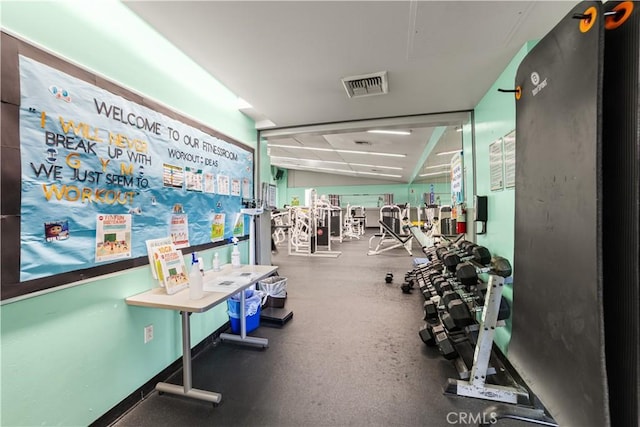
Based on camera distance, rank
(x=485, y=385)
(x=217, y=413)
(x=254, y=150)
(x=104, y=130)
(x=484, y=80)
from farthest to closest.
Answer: (x=254, y=150) → (x=484, y=80) → (x=485, y=385) → (x=217, y=413) → (x=104, y=130)

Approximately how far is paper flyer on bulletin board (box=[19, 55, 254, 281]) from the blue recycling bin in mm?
793

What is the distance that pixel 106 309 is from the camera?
1500 mm

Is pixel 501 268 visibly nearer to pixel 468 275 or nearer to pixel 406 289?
pixel 468 275

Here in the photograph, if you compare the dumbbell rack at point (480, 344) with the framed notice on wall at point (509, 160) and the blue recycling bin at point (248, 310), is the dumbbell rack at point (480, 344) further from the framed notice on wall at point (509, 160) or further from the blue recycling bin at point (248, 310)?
the blue recycling bin at point (248, 310)

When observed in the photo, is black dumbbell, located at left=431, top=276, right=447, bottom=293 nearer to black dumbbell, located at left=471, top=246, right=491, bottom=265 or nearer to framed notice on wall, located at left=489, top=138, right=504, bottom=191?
black dumbbell, located at left=471, top=246, right=491, bottom=265

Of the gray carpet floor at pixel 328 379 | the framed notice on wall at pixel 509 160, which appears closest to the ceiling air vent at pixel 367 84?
the framed notice on wall at pixel 509 160

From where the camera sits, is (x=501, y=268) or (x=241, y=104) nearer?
(x=501, y=268)

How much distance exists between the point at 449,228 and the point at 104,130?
11.3ft

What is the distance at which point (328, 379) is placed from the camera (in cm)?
193

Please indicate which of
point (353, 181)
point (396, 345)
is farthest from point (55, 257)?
point (353, 181)

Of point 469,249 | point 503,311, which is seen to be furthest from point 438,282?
point 503,311

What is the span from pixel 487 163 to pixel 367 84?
1.28m

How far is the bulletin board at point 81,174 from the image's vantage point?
111cm

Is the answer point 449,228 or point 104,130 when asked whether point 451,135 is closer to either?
point 449,228
